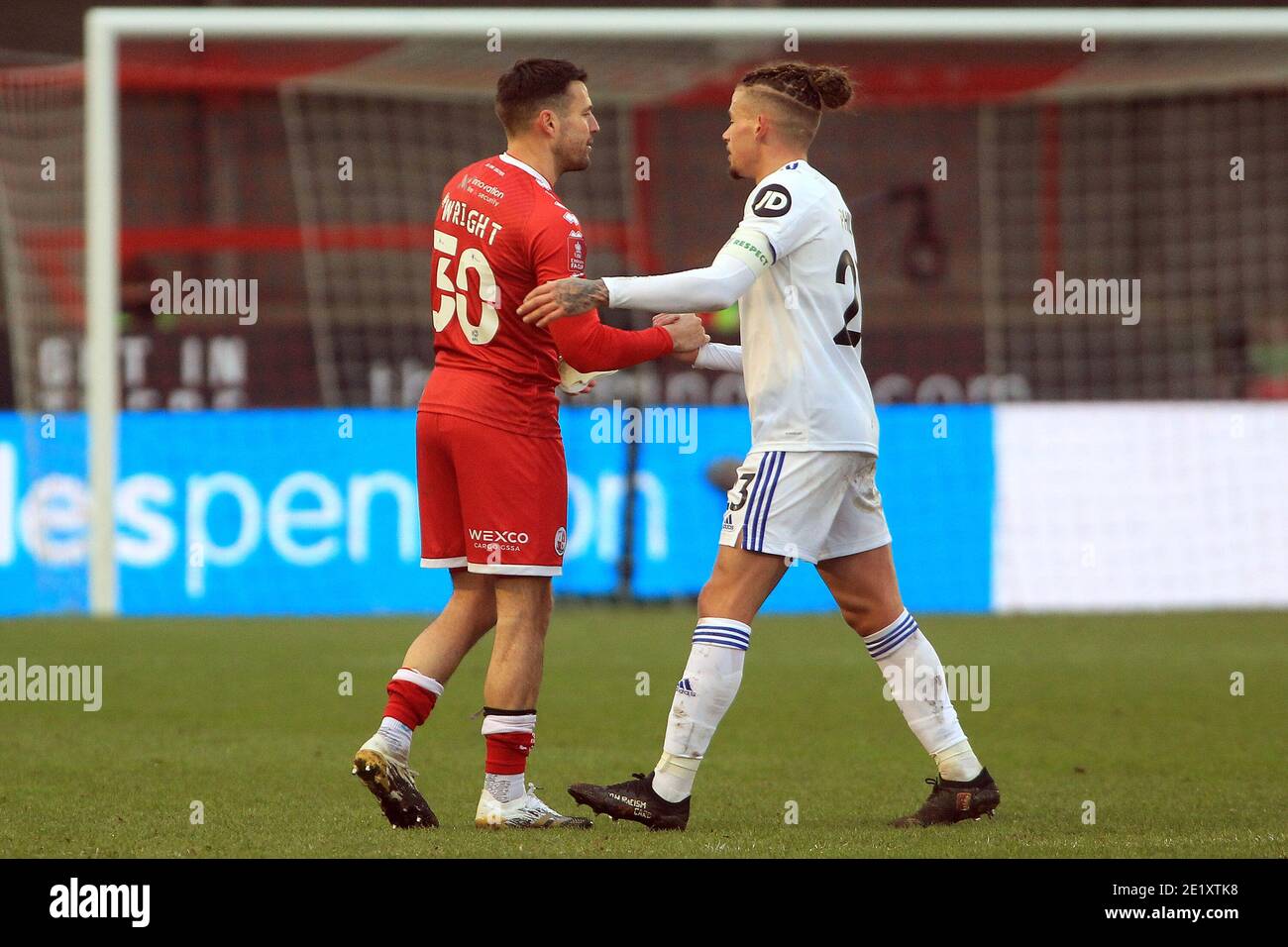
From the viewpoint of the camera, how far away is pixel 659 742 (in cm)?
702

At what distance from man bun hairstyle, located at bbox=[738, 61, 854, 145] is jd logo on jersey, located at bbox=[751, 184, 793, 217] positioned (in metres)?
0.27

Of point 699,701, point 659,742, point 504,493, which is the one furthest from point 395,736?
point 659,742

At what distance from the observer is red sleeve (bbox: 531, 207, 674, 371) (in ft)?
16.2

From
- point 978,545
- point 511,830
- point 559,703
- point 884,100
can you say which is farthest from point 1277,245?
point 511,830

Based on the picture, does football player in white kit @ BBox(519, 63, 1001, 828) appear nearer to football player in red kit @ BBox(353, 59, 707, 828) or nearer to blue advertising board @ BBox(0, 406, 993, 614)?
football player in red kit @ BBox(353, 59, 707, 828)

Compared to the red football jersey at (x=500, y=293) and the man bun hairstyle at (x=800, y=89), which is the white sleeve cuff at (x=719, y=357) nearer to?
the red football jersey at (x=500, y=293)

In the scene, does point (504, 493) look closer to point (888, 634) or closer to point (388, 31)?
point (888, 634)

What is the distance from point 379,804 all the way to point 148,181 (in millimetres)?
15884

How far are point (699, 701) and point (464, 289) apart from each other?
1.26 metres

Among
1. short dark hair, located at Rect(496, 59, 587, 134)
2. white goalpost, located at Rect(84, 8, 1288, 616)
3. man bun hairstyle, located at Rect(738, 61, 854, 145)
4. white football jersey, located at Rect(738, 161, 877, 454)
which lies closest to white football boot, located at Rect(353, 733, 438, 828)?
white football jersey, located at Rect(738, 161, 877, 454)

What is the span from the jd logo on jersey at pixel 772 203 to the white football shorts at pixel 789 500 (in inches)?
24.6

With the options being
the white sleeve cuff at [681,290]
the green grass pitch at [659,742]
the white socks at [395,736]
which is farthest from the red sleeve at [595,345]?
the green grass pitch at [659,742]

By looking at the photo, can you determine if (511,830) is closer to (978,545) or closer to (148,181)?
(978,545)
